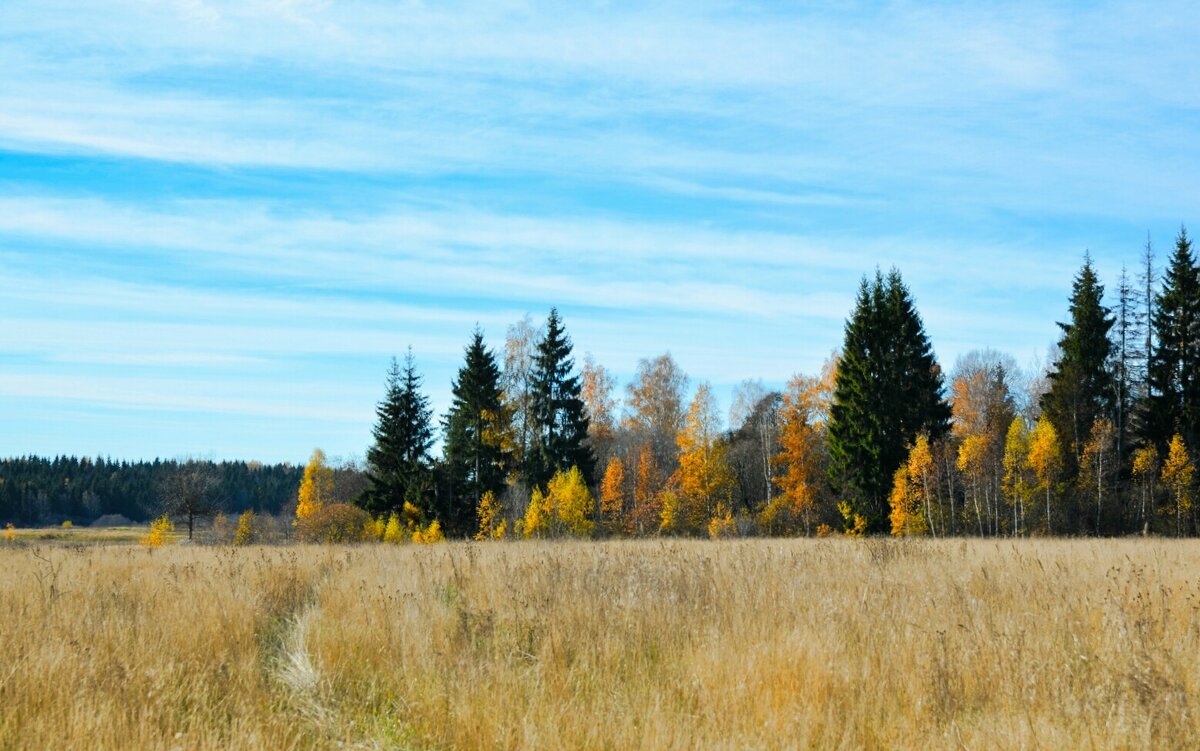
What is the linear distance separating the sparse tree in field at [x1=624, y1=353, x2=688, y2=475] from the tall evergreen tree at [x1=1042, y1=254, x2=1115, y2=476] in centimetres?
2598

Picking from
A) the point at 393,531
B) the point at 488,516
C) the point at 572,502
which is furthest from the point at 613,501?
the point at 393,531

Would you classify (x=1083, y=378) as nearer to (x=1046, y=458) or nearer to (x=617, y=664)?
(x=1046, y=458)

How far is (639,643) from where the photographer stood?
651 cm

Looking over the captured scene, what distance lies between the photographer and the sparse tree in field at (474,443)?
142ft

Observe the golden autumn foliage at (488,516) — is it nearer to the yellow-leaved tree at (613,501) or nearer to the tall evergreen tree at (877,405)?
the yellow-leaved tree at (613,501)

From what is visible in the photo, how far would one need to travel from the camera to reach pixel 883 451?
42.9m

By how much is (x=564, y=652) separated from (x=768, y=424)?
173ft

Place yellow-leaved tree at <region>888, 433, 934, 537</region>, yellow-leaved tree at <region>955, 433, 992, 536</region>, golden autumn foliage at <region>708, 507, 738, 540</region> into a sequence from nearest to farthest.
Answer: yellow-leaved tree at <region>888, 433, 934, 537</region> < golden autumn foliage at <region>708, 507, 738, 540</region> < yellow-leaved tree at <region>955, 433, 992, 536</region>

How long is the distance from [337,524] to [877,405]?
28306 mm

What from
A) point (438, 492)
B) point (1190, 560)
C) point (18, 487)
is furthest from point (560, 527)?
point (18, 487)

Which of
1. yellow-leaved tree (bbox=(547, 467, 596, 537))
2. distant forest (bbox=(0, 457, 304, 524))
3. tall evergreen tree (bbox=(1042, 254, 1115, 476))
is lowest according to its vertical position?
distant forest (bbox=(0, 457, 304, 524))

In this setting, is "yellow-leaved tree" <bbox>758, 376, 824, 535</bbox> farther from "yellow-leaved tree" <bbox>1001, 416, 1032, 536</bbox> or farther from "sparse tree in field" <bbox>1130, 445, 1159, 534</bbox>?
"sparse tree in field" <bbox>1130, 445, 1159, 534</bbox>

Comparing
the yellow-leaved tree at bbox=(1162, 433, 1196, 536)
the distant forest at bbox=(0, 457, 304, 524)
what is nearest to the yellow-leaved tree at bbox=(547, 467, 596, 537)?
the yellow-leaved tree at bbox=(1162, 433, 1196, 536)

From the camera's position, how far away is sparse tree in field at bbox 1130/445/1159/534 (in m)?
40.9
